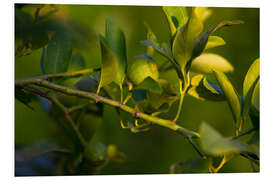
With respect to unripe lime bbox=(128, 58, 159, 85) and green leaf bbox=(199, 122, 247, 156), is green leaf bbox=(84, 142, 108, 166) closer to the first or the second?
unripe lime bbox=(128, 58, 159, 85)

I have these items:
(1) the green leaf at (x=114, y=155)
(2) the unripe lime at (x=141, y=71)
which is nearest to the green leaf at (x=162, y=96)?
(2) the unripe lime at (x=141, y=71)

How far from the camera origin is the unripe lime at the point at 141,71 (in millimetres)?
520

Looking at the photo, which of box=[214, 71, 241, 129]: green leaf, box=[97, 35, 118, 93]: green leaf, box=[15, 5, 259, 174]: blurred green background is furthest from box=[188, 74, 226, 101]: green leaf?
box=[15, 5, 259, 174]: blurred green background

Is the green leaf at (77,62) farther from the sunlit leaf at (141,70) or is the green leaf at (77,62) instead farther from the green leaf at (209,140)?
the green leaf at (209,140)

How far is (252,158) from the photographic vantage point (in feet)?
1.55

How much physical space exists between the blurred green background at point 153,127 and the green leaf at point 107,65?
491 mm

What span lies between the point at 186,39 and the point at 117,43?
120mm

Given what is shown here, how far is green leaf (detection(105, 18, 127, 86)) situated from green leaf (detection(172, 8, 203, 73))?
91mm

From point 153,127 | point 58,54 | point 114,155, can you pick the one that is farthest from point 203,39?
point 153,127

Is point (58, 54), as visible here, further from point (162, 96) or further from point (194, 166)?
point (194, 166)

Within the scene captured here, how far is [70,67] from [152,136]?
55 cm

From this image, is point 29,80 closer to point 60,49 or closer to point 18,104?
point 60,49

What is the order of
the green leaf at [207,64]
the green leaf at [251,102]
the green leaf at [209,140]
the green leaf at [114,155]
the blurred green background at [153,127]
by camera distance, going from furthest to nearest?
the blurred green background at [153,127]
the green leaf at [114,155]
the green leaf at [207,64]
the green leaf at [251,102]
the green leaf at [209,140]

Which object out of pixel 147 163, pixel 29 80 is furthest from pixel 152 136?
pixel 29 80
